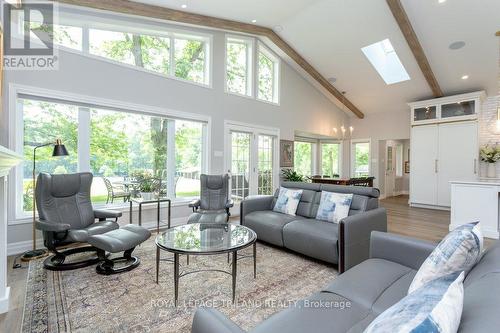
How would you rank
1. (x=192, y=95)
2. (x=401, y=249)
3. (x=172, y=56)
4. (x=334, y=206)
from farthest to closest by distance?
1. (x=192, y=95)
2. (x=172, y=56)
3. (x=334, y=206)
4. (x=401, y=249)

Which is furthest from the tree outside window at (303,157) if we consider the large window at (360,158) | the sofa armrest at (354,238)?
the sofa armrest at (354,238)

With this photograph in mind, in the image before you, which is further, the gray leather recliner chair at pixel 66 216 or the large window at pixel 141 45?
the large window at pixel 141 45

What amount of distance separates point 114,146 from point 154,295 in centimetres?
276

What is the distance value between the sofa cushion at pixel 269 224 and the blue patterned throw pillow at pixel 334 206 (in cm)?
40

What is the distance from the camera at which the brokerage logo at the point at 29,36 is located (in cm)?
319

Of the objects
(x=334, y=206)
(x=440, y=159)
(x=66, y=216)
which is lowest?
(x=66, y=216)

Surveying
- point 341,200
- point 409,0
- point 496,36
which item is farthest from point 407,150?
point 341,200

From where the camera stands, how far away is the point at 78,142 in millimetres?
3773

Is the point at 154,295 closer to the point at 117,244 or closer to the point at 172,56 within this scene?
the point at 117,244

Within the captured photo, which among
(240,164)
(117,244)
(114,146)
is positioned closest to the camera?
(117,244)

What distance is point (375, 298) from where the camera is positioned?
140 centimetres

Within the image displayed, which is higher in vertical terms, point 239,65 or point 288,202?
point 239,65

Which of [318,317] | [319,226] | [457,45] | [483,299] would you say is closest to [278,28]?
[457,45]

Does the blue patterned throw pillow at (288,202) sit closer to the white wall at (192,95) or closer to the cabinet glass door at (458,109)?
the white wall at (192,95)
